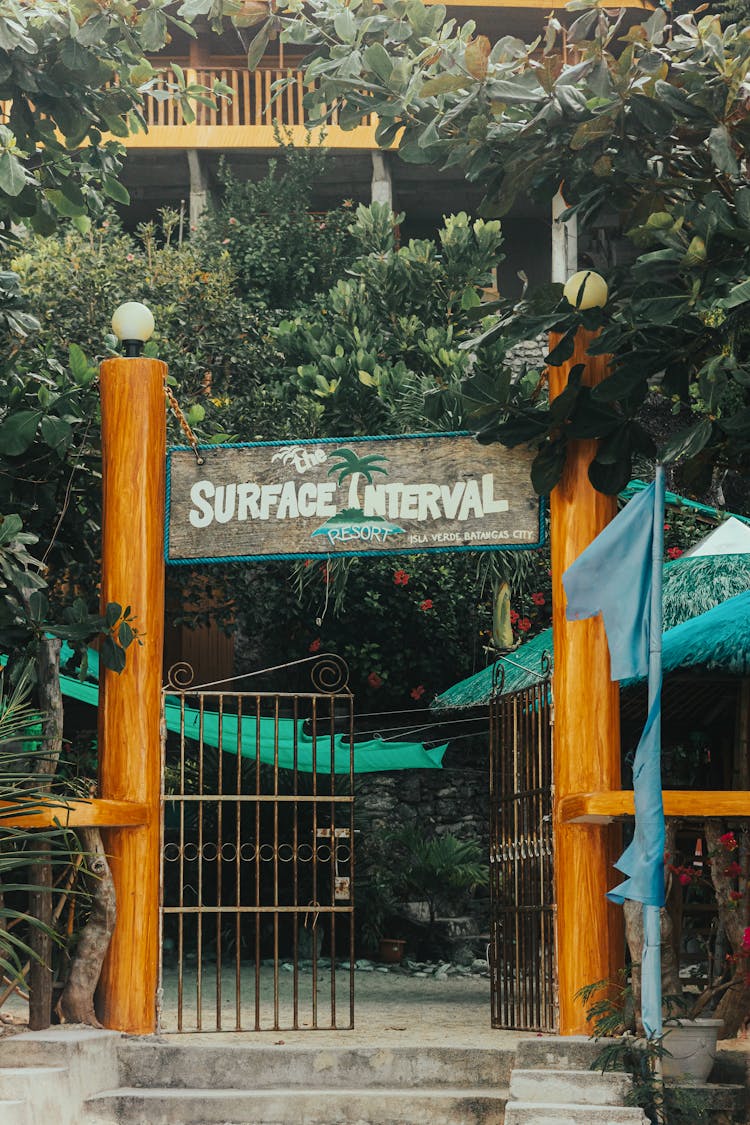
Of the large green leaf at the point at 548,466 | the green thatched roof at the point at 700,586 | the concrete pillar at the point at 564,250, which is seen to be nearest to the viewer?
the large green leaf at the point at 548,466

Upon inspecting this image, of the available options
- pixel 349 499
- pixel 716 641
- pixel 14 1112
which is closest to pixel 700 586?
pixel 716 641

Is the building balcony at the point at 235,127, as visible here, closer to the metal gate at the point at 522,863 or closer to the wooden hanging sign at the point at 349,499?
the wooden hanging sign at the point at 349,499

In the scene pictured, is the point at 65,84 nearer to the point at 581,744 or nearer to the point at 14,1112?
the point at 581,744

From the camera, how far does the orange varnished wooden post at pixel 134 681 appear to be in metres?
5.96

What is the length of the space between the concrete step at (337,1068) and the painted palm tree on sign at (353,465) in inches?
94.9

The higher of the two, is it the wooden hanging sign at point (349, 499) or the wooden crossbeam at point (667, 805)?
the wooden hanging sign at point (349, 499)

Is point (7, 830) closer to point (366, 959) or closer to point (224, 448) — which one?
point (224, 448)

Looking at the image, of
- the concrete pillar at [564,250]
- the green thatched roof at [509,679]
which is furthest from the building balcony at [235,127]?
the green thatched roof at [509,679]

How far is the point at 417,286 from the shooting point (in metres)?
12.8

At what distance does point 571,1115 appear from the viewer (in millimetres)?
4891

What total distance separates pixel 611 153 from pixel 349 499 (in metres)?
1.88

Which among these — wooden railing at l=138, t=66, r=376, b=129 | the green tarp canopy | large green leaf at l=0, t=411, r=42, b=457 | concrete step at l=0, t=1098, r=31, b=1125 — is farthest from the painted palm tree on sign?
wooden railing at l=138, t=66, r=376, b=129

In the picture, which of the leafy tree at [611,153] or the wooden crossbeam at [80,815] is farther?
the wooden crossbeam at [80,815]

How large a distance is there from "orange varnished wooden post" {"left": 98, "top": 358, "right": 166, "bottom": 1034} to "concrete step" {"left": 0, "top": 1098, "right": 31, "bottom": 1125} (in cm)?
117
